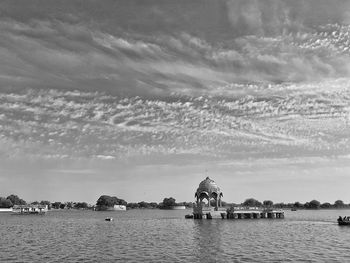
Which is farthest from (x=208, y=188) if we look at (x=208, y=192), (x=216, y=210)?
(x=216, y=210)

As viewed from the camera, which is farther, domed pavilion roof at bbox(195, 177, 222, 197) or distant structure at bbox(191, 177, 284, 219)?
domed pavilion roof at bbox(195, 177, 222, 197)

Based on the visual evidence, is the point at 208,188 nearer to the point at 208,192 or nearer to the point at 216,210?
the point at 208,192

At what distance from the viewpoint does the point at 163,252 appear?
6225 cm

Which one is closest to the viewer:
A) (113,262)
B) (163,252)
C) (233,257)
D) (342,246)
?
(113,262)

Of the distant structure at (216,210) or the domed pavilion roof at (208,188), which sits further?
the domed pavilion roof at (208,188)

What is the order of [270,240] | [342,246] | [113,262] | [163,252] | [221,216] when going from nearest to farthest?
[113,262] → [163,252] → [342,246] → [270,240] → [221,216]

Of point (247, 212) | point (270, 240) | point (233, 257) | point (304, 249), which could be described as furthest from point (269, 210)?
point (233, 257)

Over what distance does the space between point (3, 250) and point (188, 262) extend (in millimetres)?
27655

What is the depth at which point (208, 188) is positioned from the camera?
168m

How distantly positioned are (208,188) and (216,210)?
13.2 metres

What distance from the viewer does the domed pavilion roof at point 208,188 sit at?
168250mm

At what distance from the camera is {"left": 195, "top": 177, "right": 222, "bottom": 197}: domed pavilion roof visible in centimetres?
16825

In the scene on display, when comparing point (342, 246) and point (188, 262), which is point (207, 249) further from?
point (342, 246)

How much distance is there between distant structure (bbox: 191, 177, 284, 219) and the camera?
15538 centimetres
